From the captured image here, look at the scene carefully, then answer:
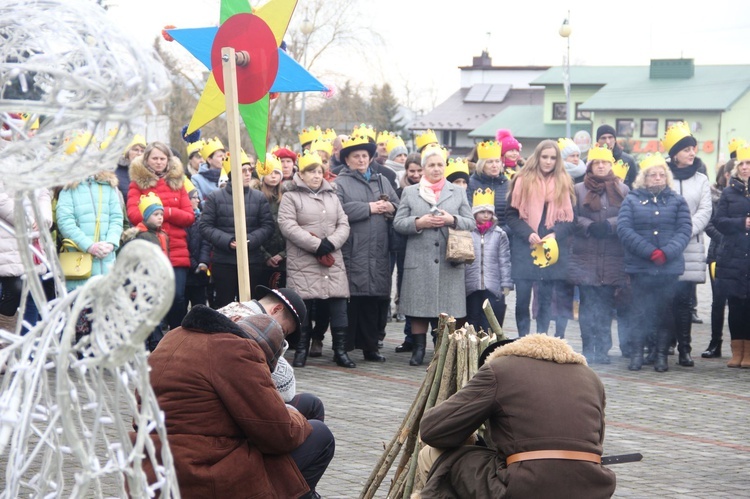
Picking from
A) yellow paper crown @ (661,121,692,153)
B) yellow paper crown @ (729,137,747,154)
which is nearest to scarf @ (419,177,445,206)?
yellow paper crown @ (661,121,692,153)

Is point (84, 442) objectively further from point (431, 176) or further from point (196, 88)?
point (196, 88)

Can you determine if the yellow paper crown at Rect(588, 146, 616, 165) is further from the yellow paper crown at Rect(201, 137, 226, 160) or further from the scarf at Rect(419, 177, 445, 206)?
the yellow paper crown at Rect(201, 137, 226, 160)

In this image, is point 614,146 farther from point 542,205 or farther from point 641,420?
point 641,420

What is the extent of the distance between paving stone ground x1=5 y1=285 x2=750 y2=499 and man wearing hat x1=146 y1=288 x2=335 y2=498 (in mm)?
1387

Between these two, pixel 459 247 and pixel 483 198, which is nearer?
pixel 459 247

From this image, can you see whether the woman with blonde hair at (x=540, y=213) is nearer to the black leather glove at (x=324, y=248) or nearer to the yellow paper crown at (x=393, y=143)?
the black leather glove at (x=324, y=248)

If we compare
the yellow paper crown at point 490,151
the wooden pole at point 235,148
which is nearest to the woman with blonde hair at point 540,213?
the yellow paper crown at point 490,151

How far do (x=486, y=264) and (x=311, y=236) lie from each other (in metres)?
1.72

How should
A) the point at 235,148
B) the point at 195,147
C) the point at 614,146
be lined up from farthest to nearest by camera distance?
the point at 195,147
the point at 614,146
the point at 235,148

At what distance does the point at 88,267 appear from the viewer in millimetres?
8969

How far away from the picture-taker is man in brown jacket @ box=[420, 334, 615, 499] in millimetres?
4340

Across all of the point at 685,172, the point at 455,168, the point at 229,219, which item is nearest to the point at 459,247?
the point at 455,168

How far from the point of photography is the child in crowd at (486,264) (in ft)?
34.1

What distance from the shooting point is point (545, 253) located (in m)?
10.4
